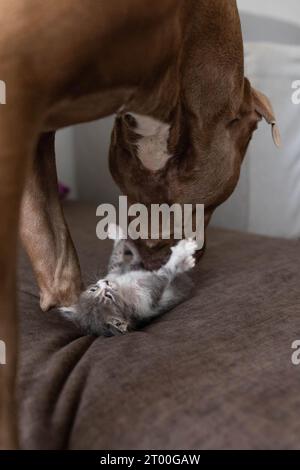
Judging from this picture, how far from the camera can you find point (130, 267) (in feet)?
4.71

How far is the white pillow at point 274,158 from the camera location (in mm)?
1845

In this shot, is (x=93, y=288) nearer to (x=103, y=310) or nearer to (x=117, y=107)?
(x=103, y=310)

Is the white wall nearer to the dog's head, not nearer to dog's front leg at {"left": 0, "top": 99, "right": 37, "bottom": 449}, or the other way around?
the dog's head

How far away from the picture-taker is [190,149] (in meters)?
1.18

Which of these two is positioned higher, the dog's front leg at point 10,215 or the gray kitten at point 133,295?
the dog's front leg at point 10,215

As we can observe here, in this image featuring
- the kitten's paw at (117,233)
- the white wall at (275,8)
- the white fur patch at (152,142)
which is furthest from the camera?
the white wall at (275,8)

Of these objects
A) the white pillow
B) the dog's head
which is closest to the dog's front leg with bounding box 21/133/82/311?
the dog's head

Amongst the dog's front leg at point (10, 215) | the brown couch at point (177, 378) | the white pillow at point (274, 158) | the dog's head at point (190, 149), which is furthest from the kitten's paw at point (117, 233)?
the dog's front leg at point (10, 215)

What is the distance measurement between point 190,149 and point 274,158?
2.58ft

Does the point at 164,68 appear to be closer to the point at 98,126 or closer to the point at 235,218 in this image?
the point at 235,218

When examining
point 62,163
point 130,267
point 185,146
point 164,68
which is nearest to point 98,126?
point 62,163

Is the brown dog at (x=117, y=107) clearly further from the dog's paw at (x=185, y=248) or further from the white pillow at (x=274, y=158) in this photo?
the white pillow at (x=274, y=158)

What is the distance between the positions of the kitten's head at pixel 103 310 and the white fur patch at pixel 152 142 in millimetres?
250

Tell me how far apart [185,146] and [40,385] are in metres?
0.53
